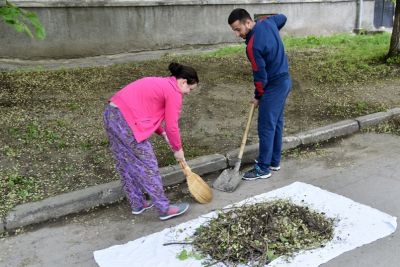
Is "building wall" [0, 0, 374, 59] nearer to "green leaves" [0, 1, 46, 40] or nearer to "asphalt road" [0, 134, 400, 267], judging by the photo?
"green leaves" [0, 1, 46, 40]

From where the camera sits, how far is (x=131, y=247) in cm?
375

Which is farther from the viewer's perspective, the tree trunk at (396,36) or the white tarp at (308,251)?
the tree trunk at (396,36)

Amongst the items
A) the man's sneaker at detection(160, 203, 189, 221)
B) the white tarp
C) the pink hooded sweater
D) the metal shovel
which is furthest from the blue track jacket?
the man's sneaker at detection(160, 203, 189, 221)

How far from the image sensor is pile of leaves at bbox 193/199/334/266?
3510 millimetres

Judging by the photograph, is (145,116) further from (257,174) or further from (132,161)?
(257,174)

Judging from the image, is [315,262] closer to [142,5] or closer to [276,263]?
[276,263]

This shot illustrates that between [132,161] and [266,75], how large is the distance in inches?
67.4

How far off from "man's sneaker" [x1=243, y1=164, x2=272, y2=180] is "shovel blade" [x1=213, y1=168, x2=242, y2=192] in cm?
14

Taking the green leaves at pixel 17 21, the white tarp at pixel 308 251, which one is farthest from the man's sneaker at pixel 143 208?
the green leaves at pixel 17 21

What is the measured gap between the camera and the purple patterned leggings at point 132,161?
397 centimetres

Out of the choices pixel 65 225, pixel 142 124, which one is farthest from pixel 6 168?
pixel 142 124

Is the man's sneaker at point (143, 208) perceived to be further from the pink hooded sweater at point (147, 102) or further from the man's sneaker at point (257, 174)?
the man's sneaker at point (257, 174)

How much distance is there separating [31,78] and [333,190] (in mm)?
5797

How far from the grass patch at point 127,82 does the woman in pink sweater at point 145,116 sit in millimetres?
928
